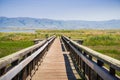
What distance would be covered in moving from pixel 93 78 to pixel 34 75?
241cm

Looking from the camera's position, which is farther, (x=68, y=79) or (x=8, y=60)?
(x=68, y=79)

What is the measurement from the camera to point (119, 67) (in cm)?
305

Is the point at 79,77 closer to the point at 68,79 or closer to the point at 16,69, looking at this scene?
the point at 68,79

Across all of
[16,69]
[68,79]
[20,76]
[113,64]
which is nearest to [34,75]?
[68,79]

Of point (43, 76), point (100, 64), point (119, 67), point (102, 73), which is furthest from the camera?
point (43, 76)

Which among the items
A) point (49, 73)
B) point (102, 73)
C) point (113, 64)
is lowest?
point (49, 73)

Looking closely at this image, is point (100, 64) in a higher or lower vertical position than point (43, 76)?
higher

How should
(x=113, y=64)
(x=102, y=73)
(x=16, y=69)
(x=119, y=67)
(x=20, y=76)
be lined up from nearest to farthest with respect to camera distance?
(x=119, y=67) → (x=113, y=64) → (x=102, y=73) → (x=16, y=69) → (x=20, y=76)

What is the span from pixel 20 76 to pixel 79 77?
2228 mm

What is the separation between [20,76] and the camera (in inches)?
211

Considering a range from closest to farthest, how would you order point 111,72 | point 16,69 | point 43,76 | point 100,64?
1. point 111,72
2. point 16,69
3. point 100,64
4. point 43,76

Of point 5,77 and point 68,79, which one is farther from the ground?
point 5,77

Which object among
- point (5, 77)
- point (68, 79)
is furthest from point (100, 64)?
point (68, 79)

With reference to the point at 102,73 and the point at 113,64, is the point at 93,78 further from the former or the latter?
the point at 113,64
